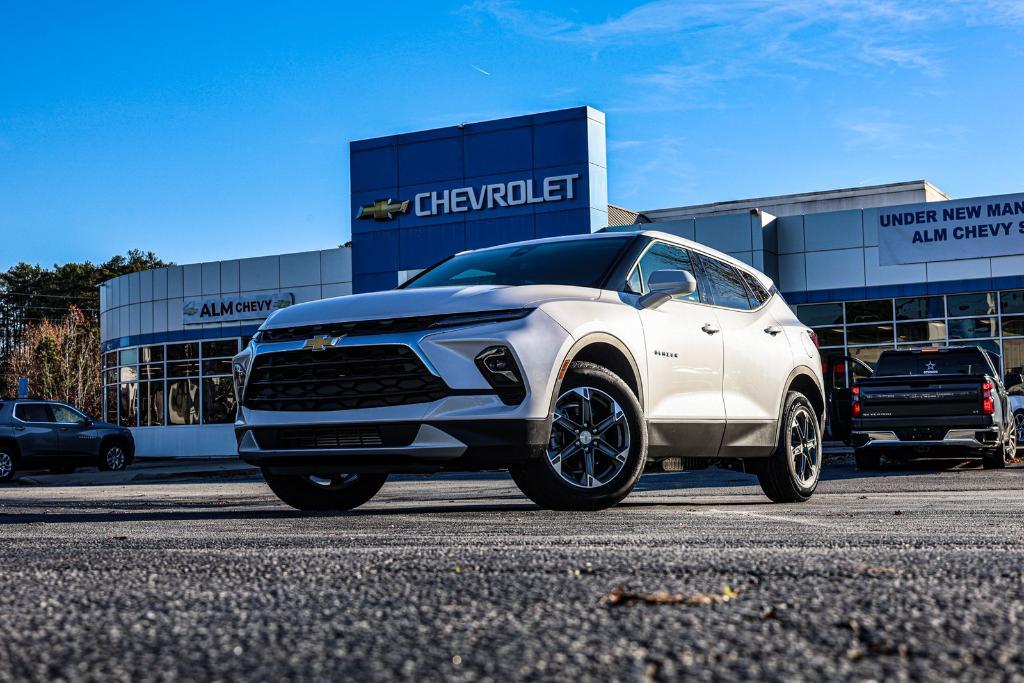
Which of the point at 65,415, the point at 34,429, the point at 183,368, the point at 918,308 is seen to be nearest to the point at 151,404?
the point at 183,368

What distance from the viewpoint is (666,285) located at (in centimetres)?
730

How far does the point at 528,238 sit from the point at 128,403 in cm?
1645

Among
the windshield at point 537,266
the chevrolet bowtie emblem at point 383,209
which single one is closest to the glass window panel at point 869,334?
the chevrolet bowtie emblem at point 383,209

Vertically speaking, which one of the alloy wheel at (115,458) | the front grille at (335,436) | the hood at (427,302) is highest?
the hood at (427,302)

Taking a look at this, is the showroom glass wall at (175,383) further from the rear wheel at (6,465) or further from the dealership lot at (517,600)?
the dealership lot at (517,600)

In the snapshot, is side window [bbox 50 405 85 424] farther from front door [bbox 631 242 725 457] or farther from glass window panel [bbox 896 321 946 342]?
glass window panel [bbox 896 321 946 342]

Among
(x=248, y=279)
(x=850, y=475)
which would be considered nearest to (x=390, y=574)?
(x=850, y=475)

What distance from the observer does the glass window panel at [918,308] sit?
29.3m

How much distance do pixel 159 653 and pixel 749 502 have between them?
674 cm

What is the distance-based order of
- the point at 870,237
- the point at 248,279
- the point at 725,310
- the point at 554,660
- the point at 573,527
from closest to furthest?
1. the point at 554,660
2. the point at 573,527
3. the point at 725,310
4. the point at 870,237
5. the point at 248,279

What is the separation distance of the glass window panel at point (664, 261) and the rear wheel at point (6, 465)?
17.2m

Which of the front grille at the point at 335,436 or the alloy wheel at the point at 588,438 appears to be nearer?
the front grille at the point at 335,436

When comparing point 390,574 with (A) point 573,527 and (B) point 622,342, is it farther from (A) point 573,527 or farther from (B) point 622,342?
(B) point 622,342

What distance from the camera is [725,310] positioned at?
27.2ft
